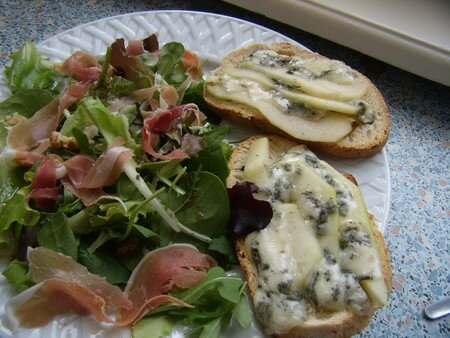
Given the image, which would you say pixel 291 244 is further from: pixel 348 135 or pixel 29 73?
pixel 29 73

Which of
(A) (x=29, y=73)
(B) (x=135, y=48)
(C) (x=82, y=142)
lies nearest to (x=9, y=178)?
(C) (x=82, y=142)

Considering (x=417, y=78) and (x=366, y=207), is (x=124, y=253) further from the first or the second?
(x=417, y=78)

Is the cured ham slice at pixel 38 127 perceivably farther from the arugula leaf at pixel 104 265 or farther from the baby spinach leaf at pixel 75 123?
the arugula leaf at pixel 104 265

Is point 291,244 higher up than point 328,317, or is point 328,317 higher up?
point 291,244

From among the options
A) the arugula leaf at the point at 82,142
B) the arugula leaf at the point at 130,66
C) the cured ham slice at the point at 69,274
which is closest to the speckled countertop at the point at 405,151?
the arugula leaf at the point at 130,66

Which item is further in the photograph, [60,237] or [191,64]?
[191,64]

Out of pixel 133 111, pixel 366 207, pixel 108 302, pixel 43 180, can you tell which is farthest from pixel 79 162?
pixel 366 207

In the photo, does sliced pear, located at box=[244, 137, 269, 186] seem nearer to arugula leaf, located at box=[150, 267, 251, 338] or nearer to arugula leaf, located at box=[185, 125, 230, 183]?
arugula leaf, located at box=[185, 125, 230, 183]
